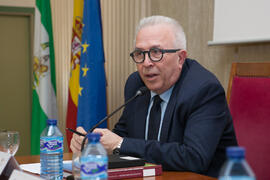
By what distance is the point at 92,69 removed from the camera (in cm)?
301

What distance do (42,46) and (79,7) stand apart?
54cm

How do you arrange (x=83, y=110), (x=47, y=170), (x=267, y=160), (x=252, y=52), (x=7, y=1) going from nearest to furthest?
(x=47, y=170)
(x=267, y=160)
(x=252, y=52)
(x=83, y=110)
(x=7, y=1)

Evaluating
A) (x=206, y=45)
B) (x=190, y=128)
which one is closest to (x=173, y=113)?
(x=190, y=128)

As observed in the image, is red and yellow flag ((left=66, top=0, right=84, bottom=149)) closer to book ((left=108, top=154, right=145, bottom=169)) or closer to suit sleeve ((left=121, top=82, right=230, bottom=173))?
suit sleeve ((left=121, top=82, right=230, bottom=173))

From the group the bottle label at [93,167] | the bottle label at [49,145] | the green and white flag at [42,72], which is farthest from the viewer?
the green and white flag at [42,72]

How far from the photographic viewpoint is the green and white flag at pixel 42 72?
3.52 m

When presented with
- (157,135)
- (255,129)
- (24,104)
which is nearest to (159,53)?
(157,135)

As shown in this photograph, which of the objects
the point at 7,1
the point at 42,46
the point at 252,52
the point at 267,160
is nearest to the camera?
the point at 267,160

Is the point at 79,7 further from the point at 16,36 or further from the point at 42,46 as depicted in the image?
the point at 16,36

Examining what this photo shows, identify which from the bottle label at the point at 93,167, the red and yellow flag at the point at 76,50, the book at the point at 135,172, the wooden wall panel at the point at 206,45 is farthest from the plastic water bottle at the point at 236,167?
the red and yellow flag at the point at 76,50

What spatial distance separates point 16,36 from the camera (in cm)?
533

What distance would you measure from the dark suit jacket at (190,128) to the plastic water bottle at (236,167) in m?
0.80

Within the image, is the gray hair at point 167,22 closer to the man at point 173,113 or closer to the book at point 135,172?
the man at point 173,113

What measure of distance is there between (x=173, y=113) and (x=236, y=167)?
1.03m
